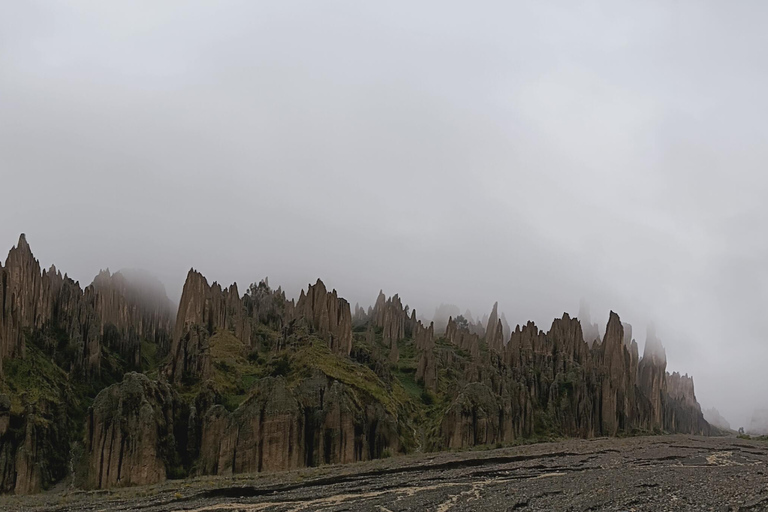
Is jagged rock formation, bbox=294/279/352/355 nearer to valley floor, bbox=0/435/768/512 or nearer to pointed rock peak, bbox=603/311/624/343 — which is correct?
valley floor, bbox=0/435/768/512

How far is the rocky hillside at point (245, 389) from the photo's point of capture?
75.5 meters

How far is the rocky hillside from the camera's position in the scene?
75500 mm

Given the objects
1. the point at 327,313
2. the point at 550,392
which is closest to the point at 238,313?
the point at 327,313

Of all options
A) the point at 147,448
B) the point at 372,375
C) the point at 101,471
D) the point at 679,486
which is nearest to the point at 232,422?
the point at 147,448

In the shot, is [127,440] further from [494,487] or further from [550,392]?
[550,392]

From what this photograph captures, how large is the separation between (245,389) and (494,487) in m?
58.3

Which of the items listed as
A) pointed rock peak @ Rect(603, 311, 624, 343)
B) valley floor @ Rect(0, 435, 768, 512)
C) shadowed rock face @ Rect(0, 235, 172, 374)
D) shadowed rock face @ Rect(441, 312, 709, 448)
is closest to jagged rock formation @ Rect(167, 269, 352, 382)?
shadowed rock face @ Rect(0, 235, 172, 374)

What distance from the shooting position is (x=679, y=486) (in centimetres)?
4278

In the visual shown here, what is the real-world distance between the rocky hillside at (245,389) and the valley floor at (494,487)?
1159cm

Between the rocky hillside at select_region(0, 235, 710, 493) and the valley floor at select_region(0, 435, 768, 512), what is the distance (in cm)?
1159

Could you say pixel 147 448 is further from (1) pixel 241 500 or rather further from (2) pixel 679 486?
(2) pixel 679 486

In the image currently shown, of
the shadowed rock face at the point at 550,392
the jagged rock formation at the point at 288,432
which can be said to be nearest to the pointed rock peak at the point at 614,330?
the shadowed rock face at the point at 550,392

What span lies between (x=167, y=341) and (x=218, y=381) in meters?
109

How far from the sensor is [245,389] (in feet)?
318
